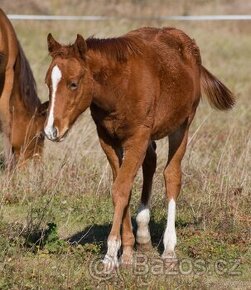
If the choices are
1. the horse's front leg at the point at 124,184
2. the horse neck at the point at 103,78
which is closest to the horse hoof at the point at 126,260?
the horse's front leg at the point at 124,184

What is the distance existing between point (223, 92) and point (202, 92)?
24 centimetres

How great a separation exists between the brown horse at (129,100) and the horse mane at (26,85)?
3524 mm

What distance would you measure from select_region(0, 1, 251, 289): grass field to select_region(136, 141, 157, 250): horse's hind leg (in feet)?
0.49

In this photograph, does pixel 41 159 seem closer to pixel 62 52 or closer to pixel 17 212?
pixel 17 212

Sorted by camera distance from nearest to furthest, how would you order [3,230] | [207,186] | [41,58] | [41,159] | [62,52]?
[62,52] → [3,230] → [207,186] → [41,159] → [41,58]

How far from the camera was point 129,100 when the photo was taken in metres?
6.57

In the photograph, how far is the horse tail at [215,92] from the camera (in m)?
7.86

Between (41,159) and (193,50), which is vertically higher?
(193,50)

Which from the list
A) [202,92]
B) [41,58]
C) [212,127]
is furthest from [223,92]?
[41,58]

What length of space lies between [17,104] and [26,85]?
254 mm

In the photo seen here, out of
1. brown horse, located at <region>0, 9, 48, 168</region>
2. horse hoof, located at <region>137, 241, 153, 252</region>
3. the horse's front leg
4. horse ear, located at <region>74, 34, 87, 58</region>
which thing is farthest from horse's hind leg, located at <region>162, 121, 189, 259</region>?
brown horse, located at <region>0, 9, 48, 168</region>

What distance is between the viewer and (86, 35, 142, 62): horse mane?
6461 millimetres

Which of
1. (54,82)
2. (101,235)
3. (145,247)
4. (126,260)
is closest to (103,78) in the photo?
(54,82)

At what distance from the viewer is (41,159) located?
1019 centimetres
